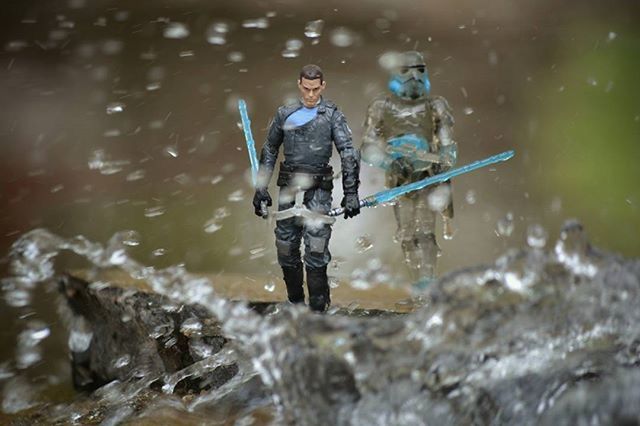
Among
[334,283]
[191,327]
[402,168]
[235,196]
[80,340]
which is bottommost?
[235,196]

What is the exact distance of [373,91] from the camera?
18.5 ft

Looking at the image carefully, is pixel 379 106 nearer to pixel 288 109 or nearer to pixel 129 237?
pixel 288 109

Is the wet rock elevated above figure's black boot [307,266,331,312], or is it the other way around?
figure's black boot [307,266,331,312]

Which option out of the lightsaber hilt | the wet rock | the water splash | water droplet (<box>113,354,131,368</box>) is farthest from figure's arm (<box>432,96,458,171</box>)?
water droplet (<box>113,354,131,368</box>)

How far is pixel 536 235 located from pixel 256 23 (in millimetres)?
2556

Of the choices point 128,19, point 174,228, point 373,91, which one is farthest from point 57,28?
point 373,91

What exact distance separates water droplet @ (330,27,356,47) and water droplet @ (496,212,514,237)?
1.75 m

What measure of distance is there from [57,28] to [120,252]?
5.75 feet

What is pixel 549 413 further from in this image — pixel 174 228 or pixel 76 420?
pixel 174 228

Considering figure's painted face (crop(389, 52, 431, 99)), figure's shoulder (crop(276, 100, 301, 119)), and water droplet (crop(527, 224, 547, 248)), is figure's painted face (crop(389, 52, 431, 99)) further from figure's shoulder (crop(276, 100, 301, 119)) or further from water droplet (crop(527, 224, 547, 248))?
water droplet (crop(527, 224, 547, 248))

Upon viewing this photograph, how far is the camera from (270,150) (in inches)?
125

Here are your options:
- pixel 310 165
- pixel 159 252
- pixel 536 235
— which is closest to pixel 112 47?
pixel 159 252

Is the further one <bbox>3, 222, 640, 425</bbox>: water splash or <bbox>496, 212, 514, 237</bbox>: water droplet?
<bbox>496, 212, 514, 237</bbox>: water droplet

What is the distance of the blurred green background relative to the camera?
560 centimetres
